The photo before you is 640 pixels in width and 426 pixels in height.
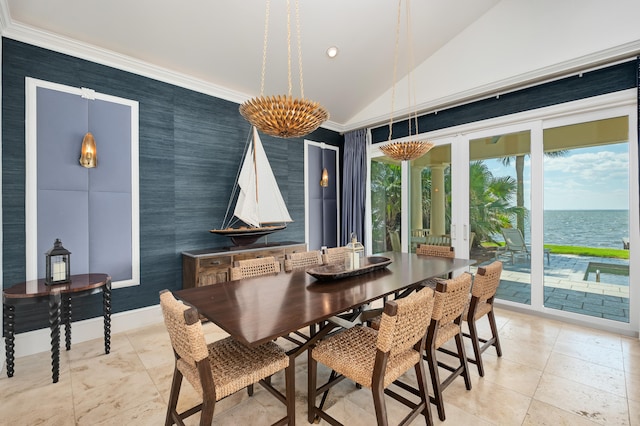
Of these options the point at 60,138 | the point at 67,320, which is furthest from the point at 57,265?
the point at 60,138

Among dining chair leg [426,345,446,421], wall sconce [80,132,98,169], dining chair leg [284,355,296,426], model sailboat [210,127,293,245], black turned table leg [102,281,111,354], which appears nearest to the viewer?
dining chair leg [284,355,296,426]

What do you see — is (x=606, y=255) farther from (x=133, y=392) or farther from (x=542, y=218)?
(x=133, y=392)

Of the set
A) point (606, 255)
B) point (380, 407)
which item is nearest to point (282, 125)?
point (380, 407)

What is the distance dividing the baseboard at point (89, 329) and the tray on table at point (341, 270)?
218 centimetres

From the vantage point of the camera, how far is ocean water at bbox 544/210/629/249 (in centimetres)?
306

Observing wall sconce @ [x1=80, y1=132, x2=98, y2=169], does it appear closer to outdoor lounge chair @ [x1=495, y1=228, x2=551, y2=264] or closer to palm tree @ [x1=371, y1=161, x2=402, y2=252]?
palm tree @ [x1=371, y1=161, x2=402, y2=252]

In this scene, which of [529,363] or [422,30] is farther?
[422,30]

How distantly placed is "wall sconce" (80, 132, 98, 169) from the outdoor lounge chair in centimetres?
475

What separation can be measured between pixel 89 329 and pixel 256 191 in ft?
7.28

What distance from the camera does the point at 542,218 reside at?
11.3ft

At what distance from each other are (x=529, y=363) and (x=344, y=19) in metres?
3.80

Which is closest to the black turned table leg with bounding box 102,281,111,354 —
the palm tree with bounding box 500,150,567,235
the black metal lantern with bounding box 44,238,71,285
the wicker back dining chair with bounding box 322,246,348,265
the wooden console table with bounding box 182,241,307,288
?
the black metal lantern with bounding box 44,238,71,285

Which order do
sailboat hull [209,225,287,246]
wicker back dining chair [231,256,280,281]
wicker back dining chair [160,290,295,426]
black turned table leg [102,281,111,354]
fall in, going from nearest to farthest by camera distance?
1. wicker back dining chair [160,290,295,426]
2. wicker back dining chair [231,256,280,281]
3. black turned table leg [102,281,111,354]
4. sailboat hull [209,225,287,246]

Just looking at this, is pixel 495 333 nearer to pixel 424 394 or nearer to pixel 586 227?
pixel 424 394
